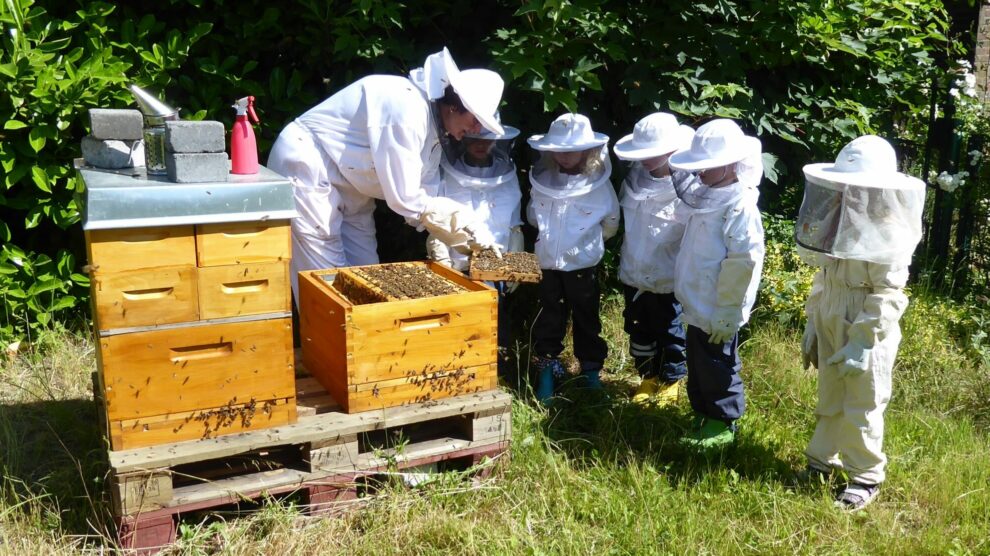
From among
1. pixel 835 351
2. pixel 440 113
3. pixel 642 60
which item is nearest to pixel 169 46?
pixel 440 113

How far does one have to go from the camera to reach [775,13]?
5.04 m

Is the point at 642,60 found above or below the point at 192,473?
above

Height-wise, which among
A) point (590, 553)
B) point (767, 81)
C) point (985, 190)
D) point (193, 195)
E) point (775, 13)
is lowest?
point (590, 553)

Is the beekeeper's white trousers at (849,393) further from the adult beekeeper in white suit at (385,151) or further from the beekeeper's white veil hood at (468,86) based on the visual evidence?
the beekeeper's white veil hood at (468,86)

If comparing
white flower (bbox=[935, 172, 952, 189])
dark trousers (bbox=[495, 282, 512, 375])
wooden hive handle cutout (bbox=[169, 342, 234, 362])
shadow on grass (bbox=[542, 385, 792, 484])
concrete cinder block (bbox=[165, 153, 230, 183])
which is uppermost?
concrete cinder block (bbox=[165, 153, 230, 183])

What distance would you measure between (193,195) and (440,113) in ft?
4.77

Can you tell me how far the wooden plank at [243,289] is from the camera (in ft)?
9.75

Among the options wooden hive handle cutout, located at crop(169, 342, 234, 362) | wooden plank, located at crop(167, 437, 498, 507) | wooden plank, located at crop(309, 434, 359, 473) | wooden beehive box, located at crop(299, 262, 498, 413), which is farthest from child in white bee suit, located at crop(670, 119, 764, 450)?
wooden hive handle cutout, located at crop(169, 342, 234, 362)

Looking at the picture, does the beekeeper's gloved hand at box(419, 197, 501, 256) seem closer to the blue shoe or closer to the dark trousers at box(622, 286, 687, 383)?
the blue shoe

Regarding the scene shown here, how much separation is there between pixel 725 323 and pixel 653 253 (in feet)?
2.07

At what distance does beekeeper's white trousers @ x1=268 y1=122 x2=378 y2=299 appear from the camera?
13.4 ft

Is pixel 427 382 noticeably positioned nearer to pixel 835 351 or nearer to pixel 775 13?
pixel 835 351

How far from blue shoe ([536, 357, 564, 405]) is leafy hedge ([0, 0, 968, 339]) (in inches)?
53.6

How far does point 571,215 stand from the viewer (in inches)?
174
